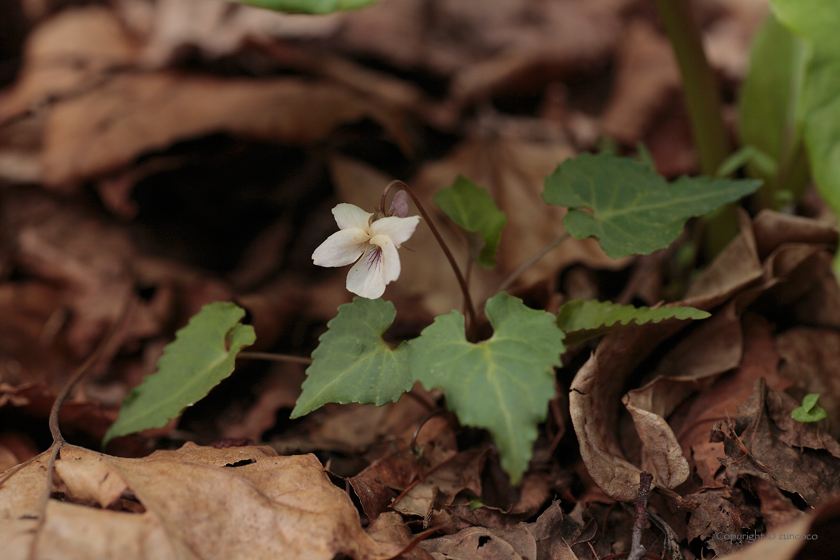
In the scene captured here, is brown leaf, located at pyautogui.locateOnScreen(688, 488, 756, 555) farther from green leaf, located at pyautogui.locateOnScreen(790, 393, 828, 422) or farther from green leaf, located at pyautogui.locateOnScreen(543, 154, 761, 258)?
green leaf, located at pyautogui.locateOnScreen(543, 154, 761, 258)

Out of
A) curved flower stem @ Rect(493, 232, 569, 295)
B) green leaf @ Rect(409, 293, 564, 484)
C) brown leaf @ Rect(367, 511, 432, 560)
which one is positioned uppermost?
green leaf @ Rect(409, 293, 564, 484)

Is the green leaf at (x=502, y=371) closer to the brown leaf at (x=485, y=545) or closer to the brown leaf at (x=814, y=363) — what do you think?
the brown leaf at (x=485, y=545)

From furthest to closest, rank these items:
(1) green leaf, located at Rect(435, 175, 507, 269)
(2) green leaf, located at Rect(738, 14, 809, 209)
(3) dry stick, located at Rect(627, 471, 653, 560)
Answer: (2) green leaf, located at Rect(738, 14, 809, 209), (1) green leaf, located at Rect(435, 175, 507, 269), (3) dry stick, located at Rect(627, 471, 653, 560)

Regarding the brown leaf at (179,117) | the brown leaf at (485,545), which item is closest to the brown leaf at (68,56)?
the brown leaf at (179,117)

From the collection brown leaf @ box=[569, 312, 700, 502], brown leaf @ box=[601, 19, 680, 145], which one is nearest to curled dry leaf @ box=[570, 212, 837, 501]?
brown leaf @ box=[569, 312, 700, 502]

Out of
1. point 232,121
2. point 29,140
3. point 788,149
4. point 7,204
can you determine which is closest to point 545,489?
point 788,149

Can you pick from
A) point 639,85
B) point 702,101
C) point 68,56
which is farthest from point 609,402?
point 68,56
